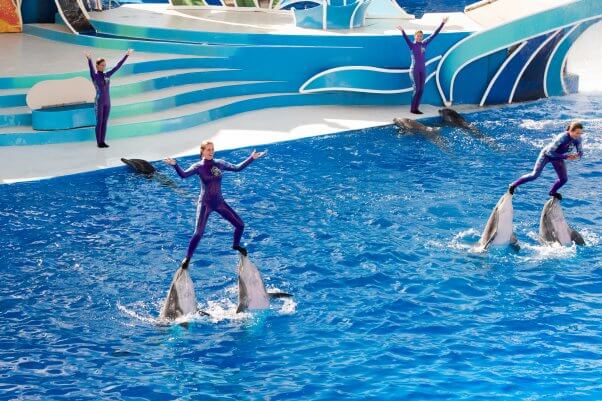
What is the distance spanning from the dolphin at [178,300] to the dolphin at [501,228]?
112 inches

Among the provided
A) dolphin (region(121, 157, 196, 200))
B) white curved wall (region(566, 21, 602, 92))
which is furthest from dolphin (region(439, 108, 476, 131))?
dolphin (region(121, 157, 196, 200))

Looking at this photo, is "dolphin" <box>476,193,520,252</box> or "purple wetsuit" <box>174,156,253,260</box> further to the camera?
"dolphin" <box>476,193,520,252</box>

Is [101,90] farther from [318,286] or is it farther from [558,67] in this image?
[558,67]

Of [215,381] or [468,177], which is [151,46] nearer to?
[468,177]

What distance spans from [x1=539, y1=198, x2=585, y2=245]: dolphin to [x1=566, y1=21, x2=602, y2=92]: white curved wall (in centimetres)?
671

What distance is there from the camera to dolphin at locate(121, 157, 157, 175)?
10.9 meters

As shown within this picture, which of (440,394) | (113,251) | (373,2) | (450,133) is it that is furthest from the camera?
(373,2)

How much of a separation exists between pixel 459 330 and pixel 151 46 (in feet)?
28.5

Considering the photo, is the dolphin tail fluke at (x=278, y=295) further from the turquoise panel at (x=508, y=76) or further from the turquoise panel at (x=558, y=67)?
Answer: the turquoise panel at (x=558, y=67)

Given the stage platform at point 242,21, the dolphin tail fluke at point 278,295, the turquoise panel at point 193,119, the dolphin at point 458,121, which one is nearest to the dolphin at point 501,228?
the dolphin tail fluke at point 278,295

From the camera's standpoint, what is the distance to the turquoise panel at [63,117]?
40.2 ft

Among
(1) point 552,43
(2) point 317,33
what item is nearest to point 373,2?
(2) point 317,33

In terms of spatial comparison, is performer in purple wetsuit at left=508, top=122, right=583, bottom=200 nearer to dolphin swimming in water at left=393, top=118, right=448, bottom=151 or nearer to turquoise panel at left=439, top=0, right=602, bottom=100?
dolphin swimming in water at left=393, top=118, right=448, bottom=151

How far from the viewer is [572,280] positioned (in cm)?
827
